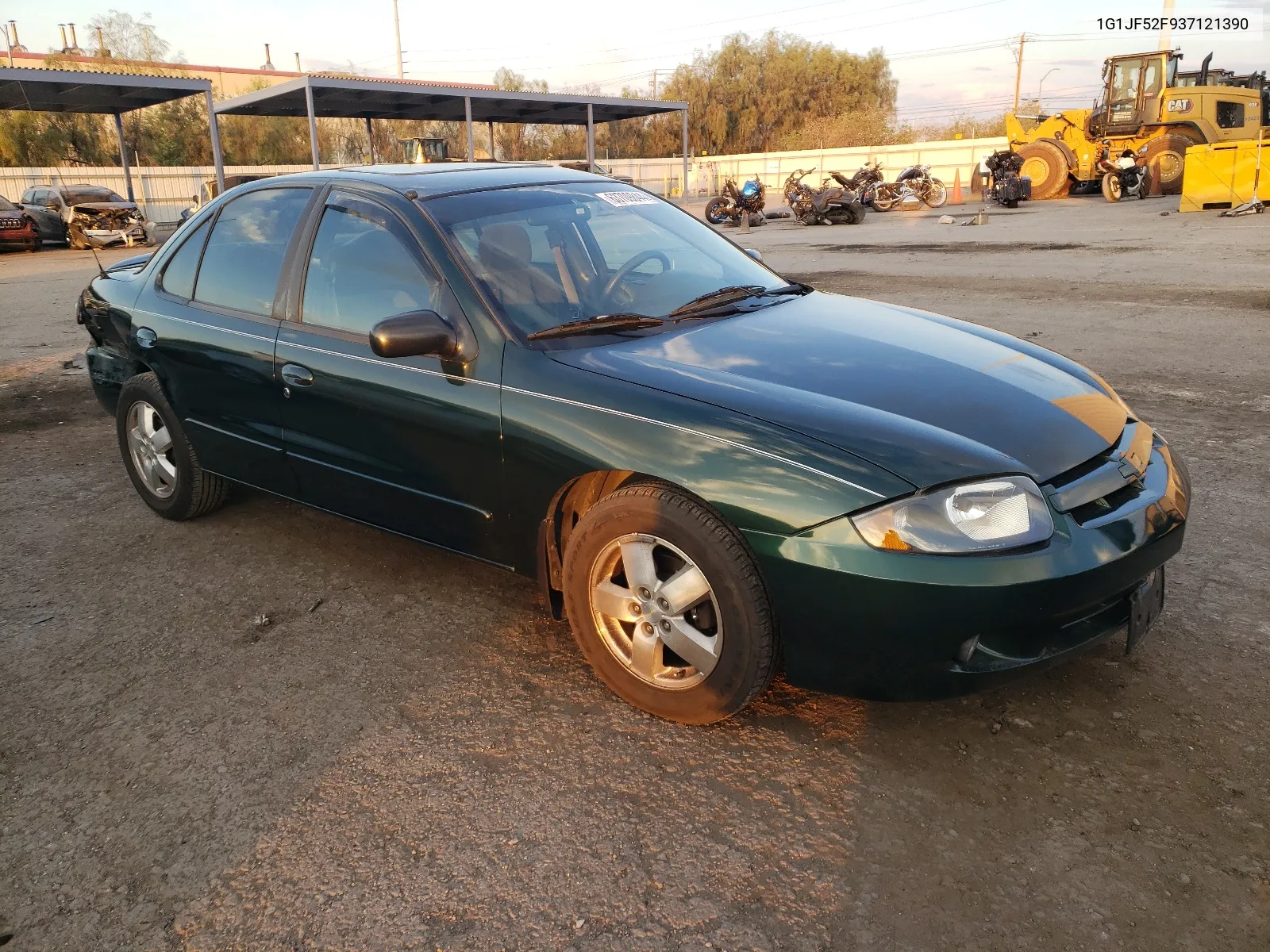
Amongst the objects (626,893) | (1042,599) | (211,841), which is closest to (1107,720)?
(1042,599)

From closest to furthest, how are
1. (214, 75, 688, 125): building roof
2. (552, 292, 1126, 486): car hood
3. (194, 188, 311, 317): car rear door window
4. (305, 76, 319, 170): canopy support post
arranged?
(552, 292, 1126, 486): car hood < (194, 188, 311, 317): car rear door window < (305, 76, 319, 170): canopy support post < (214, 75, 688, 125): building roof

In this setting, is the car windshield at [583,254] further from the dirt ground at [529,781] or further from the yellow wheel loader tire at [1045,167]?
the yellow wheel loader tire at [1045,167]

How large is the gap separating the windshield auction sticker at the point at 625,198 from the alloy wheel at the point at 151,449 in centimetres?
224

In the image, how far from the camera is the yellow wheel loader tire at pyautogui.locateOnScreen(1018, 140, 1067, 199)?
1048 inches

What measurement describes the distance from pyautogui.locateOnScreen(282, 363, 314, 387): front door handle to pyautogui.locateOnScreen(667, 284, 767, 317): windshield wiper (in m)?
1.32

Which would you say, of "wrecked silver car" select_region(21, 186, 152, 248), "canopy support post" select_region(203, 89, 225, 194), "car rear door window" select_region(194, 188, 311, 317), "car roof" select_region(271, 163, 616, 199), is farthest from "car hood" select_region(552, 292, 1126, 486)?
"canopy support post" select_region(203, 89, 225, 194)

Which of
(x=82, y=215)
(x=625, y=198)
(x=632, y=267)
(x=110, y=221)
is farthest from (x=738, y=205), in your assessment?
(x=632, y=267)

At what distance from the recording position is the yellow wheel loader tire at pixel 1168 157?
24.7 meters

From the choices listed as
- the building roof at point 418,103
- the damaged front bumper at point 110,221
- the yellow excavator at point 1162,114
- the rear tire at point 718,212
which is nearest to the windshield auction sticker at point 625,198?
the damaged front bumper at point 110,221

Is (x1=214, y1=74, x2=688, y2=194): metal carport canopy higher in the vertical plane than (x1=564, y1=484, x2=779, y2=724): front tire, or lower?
higher

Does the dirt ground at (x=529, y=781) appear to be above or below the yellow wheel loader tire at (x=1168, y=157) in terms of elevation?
below

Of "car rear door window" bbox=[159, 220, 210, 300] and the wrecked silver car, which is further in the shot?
the wrecked silver car

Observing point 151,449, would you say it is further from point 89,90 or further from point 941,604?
point 89,90

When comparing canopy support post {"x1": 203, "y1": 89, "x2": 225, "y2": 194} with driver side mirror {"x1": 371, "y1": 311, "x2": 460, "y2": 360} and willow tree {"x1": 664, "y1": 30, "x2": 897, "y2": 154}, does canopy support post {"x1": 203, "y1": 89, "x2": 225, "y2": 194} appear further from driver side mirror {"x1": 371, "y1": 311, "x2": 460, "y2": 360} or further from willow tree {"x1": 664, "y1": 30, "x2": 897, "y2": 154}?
willow tree {"x1": 664, "y1": 30, "x2": 897, "y2": 154}
